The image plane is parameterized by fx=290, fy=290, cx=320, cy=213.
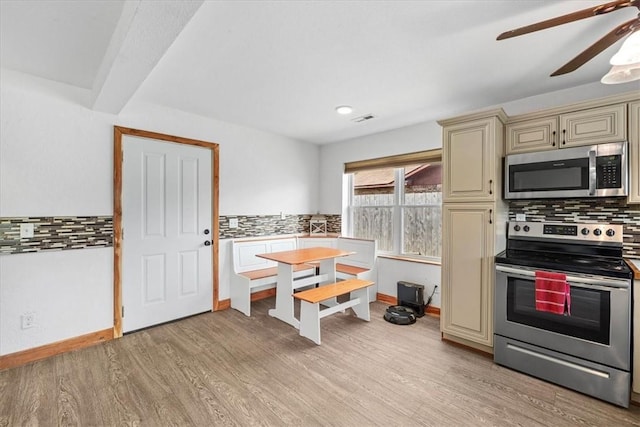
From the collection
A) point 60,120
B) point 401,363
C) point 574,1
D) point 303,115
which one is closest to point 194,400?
point 401,363

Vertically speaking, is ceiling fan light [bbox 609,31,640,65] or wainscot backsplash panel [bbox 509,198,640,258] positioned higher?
ceiling fan light [bbox 609,31,640,65]

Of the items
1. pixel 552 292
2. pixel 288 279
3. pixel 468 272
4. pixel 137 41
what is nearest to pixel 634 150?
pixel 552 292

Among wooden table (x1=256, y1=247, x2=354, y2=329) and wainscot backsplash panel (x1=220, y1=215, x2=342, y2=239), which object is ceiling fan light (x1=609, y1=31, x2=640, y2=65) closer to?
wooden table (x1=256, y1=247, x2=354, y2=329)

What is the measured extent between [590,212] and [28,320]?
193 inches

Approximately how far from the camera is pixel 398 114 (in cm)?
342

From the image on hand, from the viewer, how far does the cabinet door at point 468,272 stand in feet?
8.32

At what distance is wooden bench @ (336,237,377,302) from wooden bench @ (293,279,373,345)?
48 centimetres

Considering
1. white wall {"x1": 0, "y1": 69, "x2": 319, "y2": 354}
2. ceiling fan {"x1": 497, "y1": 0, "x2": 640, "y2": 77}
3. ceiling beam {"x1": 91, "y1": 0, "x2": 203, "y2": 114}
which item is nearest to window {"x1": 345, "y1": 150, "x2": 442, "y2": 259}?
ceiling fan {"x1": 497, "y1": 0, "x2": 640, "y2": 77}

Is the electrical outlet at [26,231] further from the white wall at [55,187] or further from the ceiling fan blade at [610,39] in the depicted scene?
the ceiling fan blade at [610,39]

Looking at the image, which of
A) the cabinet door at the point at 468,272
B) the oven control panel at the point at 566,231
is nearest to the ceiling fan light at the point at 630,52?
the cabinet door at the point at 468,272

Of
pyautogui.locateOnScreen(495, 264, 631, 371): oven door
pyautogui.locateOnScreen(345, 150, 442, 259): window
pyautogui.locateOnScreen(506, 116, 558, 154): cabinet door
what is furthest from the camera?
pyautogui.locateOnScreen(345, 150, 442, 259): window

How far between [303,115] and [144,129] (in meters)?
1.75

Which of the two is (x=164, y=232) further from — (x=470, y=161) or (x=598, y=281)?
(x=598, y=281)

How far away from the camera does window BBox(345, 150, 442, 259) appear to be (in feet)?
12.3
